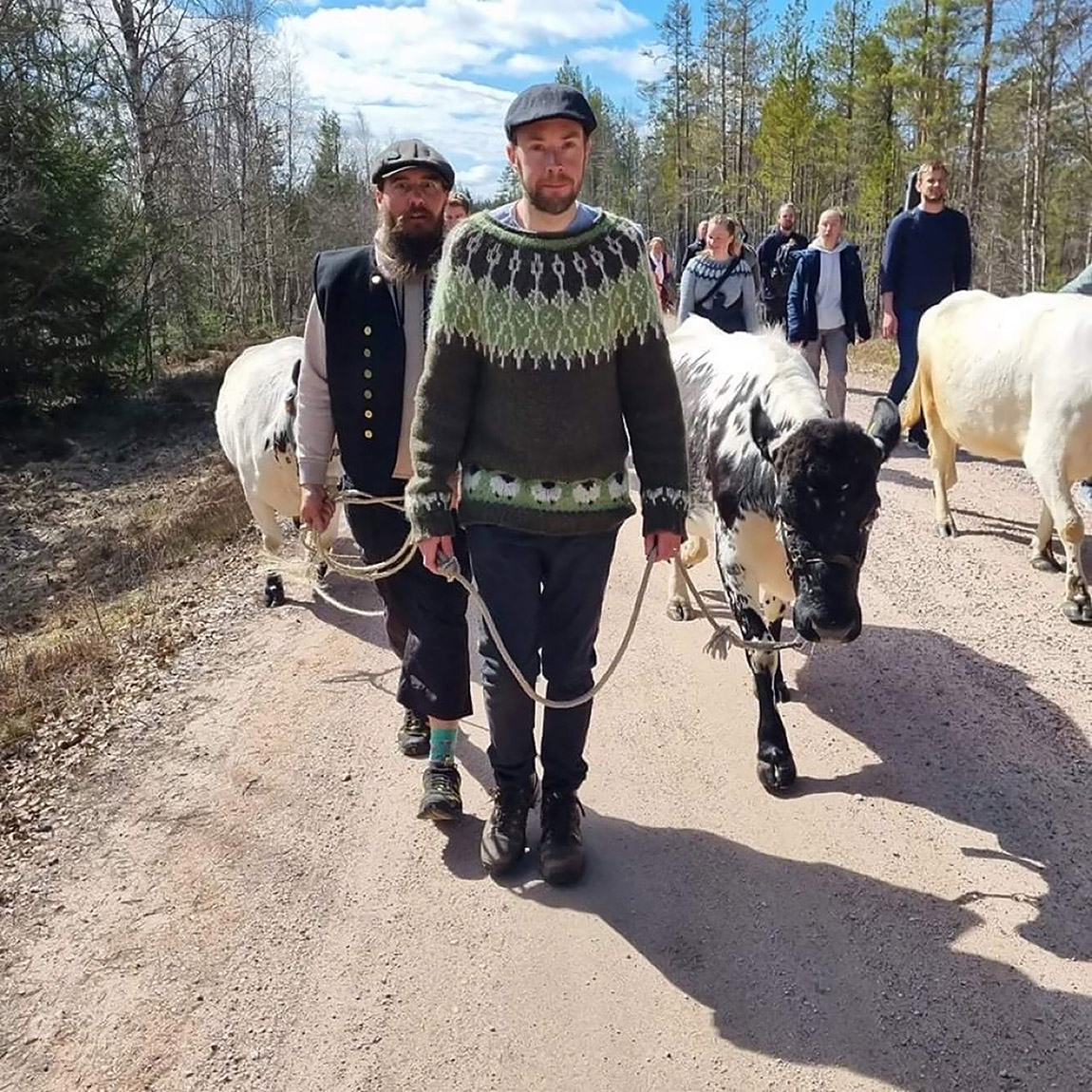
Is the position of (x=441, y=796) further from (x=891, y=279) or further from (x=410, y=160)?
(x=891, y=279)

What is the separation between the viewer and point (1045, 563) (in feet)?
19.8

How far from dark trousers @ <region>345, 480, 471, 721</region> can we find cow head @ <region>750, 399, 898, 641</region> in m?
1.23

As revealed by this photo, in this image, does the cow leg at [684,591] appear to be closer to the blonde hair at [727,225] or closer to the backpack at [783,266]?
the blonde hair at [727,225]

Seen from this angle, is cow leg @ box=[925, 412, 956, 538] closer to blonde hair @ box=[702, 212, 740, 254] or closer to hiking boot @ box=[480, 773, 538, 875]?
blonde hair @ box=[702, 212, 740, 254]

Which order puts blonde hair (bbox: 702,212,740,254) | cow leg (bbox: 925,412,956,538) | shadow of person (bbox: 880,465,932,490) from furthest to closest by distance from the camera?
shadow of person (bbox: 880,465,932,490) < blonde hair (bbox: 702,212,740,254) < cow leg (bbox: 925,412,956,538)

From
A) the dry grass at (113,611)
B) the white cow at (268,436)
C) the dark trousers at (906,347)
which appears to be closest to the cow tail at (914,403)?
the dark trousers at (906,347)

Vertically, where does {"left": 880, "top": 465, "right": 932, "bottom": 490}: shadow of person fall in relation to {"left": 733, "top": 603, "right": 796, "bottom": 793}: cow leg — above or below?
below

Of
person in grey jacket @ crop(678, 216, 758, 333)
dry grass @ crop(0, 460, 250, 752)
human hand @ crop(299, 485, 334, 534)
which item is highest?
person in grey jacket @ crop(678, 216, 758, 333)

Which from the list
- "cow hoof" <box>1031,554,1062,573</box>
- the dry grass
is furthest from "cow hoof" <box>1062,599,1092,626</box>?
the dry grass

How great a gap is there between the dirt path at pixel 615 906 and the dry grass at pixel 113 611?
0.59 meters

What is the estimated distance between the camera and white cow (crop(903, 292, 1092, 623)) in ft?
17.9

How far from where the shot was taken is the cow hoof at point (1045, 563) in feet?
19.6

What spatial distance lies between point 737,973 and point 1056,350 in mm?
4509

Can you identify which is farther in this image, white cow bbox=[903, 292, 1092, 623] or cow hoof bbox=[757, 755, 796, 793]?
white cow bbox=[903, 292, 1092, 623]
